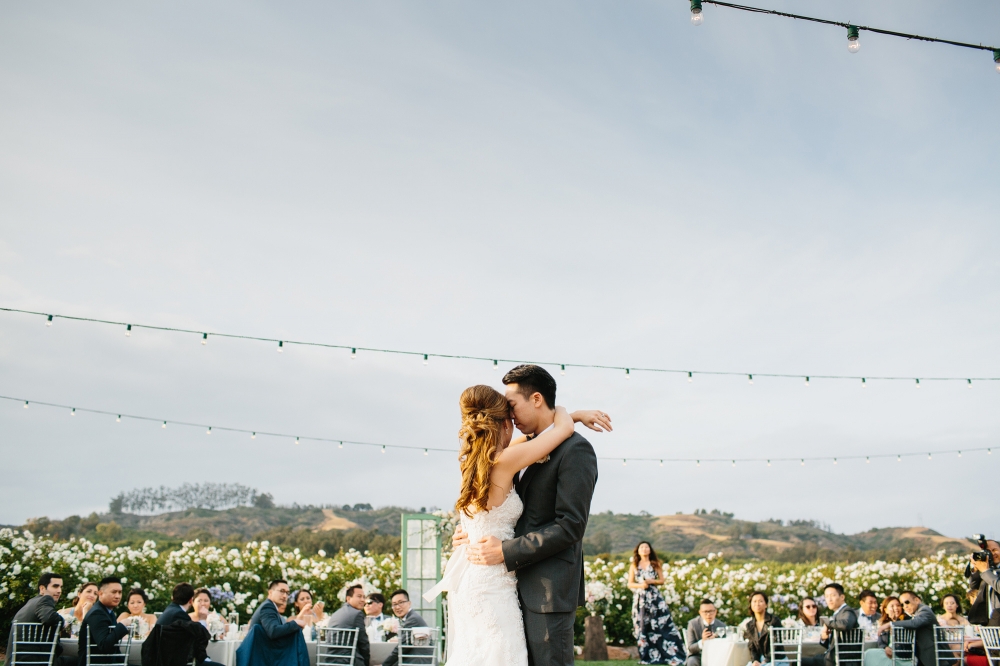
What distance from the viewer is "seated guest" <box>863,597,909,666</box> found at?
7.20 meters

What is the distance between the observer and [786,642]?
6.86m

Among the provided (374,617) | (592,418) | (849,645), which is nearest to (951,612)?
(849,645)

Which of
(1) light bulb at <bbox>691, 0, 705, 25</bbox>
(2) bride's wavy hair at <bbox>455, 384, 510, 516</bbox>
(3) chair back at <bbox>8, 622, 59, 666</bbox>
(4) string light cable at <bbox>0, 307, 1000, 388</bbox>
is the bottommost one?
(3) chair back at <bbox>8, 622, 59, 666</bbox>

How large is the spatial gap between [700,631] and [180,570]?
23.5 ft

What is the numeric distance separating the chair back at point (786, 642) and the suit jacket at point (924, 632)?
3.16 ft

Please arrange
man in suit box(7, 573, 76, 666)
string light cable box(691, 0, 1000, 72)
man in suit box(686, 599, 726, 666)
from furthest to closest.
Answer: man in suit box(686, 599, 726, 666), man in suit box(7, 573, 76, 666), string light cable box(691, 0, 1000, 72)

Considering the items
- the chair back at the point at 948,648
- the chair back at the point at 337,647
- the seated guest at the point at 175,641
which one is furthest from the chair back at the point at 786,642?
the seated guest at the point at 175,641

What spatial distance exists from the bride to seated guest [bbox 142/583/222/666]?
14.7 ft

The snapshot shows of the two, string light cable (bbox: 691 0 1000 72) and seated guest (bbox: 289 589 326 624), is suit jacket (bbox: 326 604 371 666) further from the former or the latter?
string light cable (bbox: 691 0 1000 72)

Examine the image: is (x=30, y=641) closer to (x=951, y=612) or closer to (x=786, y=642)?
(x=786, y=642)

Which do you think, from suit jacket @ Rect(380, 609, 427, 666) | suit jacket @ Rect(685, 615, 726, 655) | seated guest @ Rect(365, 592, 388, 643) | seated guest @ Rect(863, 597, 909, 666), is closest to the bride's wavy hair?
suit jacket @ Rect(380, 609, 427, 666)

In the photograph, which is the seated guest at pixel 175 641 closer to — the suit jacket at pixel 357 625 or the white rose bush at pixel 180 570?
the suit jacket at pixel 357 625

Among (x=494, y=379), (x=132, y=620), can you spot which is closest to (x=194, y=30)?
(x=494, y=379)

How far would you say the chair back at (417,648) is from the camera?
7.00 meters
